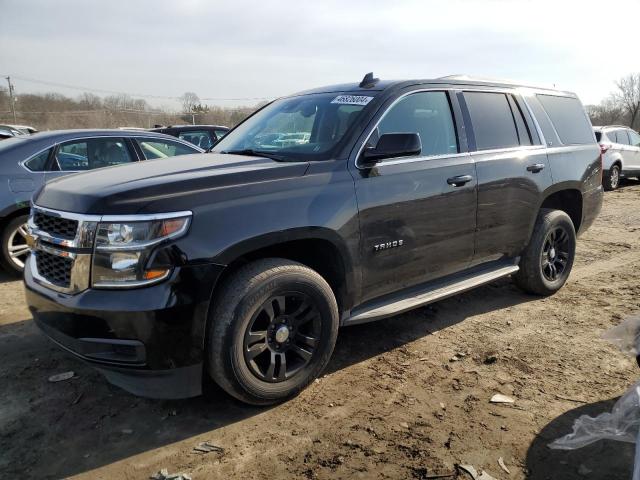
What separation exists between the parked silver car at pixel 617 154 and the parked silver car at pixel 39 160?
1179 centimetres

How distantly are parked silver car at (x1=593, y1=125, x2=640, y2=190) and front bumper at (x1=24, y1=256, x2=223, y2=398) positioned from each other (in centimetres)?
1312

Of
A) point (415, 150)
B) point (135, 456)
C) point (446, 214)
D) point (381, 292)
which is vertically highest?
point (415, 150)

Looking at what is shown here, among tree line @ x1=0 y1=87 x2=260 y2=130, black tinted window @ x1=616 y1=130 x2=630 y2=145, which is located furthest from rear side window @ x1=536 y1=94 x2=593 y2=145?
tree line @ x1=0 y1=87 x2=260 y2=130

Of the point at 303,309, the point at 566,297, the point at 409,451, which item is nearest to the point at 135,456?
the point at 303,309

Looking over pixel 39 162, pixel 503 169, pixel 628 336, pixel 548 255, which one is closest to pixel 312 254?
pixel 628 336

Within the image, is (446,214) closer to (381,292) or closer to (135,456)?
(381,292)

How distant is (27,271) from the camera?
3094mm

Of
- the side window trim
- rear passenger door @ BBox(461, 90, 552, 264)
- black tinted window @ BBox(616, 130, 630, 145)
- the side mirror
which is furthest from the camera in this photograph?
black tinted window @ BBox(616, 130, 630, 145)

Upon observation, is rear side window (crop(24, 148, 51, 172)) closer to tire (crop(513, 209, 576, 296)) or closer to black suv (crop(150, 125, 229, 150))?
tire (crop(513, 209, 576, 296))

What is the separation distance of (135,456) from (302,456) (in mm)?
879

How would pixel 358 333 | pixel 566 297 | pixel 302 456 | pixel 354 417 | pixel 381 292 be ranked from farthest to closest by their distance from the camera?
pixel 566 297, pixel 358 333, pixel 381 292, pixel 354 417, pixel 302 456

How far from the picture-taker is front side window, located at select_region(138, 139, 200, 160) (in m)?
6.11

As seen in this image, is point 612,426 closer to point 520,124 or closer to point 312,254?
point 312,254

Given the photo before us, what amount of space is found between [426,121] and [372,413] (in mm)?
2163
